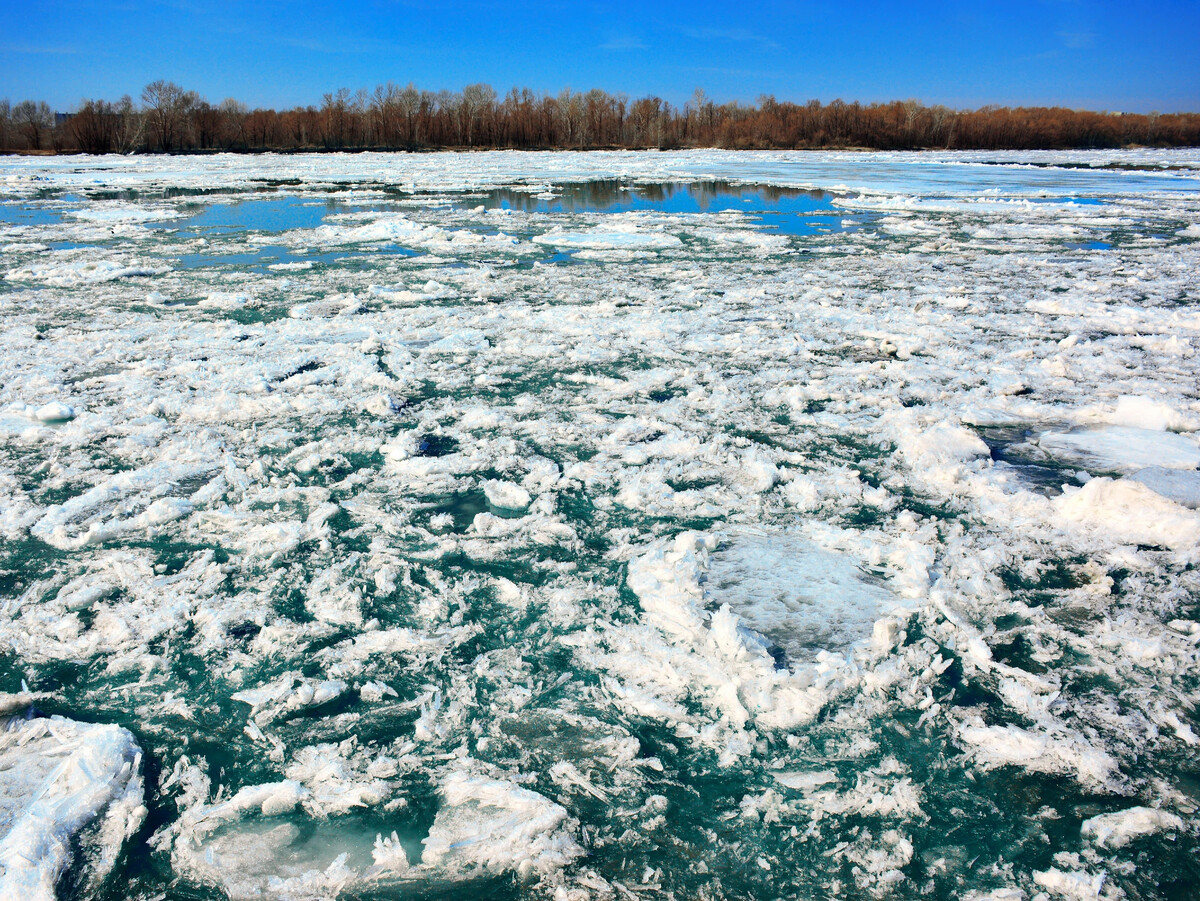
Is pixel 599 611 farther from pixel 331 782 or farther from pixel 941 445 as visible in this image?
pixel 941 445

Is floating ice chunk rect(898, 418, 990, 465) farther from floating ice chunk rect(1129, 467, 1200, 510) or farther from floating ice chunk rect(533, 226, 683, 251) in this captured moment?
floating ice chunk rect(533, 226, 683, 251)

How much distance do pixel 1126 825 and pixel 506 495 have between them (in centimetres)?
223

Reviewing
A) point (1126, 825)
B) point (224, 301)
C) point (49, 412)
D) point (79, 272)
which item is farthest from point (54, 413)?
point (79, 272)

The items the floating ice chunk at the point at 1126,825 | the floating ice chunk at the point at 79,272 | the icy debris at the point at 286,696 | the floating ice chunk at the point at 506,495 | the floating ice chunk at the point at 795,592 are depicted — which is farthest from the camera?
the floating ice chunk at the point at 79,272

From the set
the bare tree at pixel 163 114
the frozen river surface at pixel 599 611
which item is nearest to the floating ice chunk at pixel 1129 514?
the frozen river surface at pixel 599 611

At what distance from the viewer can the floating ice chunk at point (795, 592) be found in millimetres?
2143

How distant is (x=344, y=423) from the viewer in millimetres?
3756

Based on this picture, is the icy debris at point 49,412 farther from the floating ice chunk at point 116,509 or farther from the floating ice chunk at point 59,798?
the floating ice chunk at point 59,798

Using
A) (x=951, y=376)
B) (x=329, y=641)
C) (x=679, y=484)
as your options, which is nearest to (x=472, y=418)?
(x=679, y=484)

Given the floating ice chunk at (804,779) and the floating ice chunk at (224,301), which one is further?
the floating ice chunk at (224,301)

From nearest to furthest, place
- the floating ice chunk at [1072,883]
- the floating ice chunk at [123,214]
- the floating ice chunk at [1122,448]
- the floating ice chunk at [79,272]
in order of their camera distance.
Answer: the floating ice chunk at [1072,883]
the floating ice chunk at [1122,448]
the floating ice chunk at [79,272]
the floating ice chunk at [123,214]

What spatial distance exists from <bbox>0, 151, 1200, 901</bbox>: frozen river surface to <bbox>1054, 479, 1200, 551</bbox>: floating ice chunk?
0.01 metres

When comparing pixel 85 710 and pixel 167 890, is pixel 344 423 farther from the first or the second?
pixel 167 890

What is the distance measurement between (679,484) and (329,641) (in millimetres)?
1614
